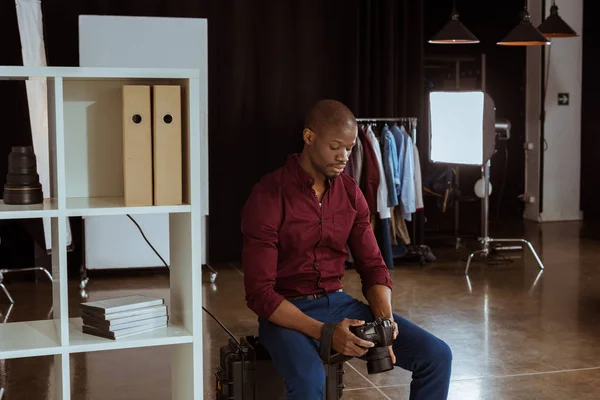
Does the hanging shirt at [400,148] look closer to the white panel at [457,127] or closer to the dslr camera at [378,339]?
the white panel at [457,127]

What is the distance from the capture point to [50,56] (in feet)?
22.0

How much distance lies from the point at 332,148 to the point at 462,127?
4.30 metres

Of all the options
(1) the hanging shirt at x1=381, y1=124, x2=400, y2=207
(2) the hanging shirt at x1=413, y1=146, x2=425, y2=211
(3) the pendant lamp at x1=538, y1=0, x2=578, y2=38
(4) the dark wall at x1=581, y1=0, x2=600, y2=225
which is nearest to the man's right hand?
(1) the hanging shirt at x1=381, y1=124, x2=400, y2=207

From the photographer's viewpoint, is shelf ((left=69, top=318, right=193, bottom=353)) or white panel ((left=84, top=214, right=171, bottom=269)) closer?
shelf ((left=69, top=318, right=193, bottom=353))

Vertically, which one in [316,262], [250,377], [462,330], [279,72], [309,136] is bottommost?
[462,330]

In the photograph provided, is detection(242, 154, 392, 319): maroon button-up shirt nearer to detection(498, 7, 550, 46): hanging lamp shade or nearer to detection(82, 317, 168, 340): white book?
detection(82, 317, 168, 340): white book

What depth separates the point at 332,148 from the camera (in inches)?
121

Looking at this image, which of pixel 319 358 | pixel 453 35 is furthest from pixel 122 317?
pixel 453 35

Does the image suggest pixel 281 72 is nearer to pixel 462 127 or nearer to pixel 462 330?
pixel 462 127

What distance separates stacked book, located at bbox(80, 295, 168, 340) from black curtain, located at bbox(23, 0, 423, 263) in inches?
174

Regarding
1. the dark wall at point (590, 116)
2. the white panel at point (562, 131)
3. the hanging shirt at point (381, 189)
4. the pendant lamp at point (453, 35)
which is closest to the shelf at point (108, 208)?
the hanging shirt at point (381, 189)

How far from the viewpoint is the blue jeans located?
2826mm

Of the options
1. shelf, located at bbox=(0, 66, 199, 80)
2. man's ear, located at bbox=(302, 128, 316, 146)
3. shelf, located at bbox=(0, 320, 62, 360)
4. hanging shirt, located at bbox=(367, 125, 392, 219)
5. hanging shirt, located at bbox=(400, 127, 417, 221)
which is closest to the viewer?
shelf, located at bbox=(0, 66, 199, 80)

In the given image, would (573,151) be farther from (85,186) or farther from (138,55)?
(85,186)
